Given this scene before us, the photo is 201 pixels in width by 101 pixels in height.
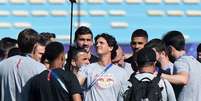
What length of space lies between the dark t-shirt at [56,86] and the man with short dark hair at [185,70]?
911mm

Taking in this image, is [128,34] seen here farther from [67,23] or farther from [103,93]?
[103,93]

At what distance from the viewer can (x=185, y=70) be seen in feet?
21.4

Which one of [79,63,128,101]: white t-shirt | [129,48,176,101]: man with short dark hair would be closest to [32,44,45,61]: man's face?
[79,63,128,101]: white t-shirt

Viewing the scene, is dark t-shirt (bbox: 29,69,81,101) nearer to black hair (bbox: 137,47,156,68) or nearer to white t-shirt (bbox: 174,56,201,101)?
black hair (bbox: 137,47,156,68)

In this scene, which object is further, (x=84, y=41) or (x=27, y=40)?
(x=84, y=41)

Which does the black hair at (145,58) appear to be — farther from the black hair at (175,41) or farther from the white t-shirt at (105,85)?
the black hair at (175,41)

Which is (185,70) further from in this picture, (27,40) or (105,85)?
(27,40)

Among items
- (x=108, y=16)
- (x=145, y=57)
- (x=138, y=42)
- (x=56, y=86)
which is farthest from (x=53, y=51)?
(x=108, y=16)

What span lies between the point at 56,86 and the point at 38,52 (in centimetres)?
55

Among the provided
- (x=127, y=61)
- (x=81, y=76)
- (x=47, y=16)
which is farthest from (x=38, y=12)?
(x=81, y=76)

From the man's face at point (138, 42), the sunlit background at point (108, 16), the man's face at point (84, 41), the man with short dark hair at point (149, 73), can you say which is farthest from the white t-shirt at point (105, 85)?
the sunlit background at point (108, 16)

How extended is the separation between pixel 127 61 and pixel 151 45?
4.02 ft

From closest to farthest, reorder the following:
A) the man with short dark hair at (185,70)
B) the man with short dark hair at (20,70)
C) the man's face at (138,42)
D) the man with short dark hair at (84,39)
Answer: the man with short dark hair at (20,70), the man with short dark hair at (185,70), the man's face at (138,42), the man with short dark hair at (84,39)

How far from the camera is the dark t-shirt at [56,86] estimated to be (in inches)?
240
